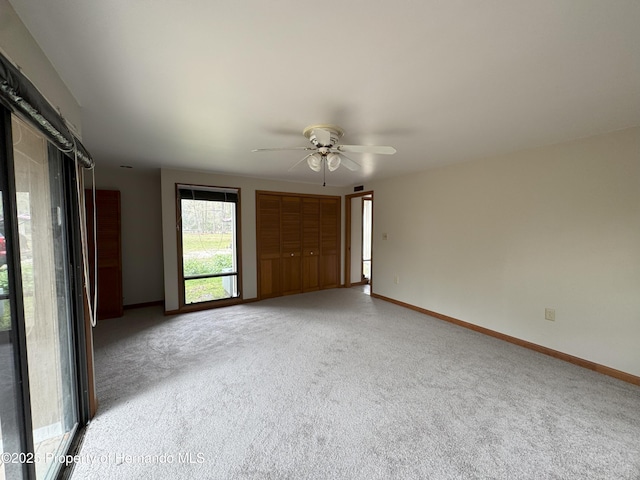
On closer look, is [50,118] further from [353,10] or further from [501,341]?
[501,341]

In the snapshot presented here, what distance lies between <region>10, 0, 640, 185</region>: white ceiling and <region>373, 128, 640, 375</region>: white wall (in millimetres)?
393

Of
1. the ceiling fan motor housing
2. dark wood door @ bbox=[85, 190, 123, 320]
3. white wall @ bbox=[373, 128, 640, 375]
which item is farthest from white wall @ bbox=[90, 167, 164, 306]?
white wall @ bbox=[373, 128, 640, 375]

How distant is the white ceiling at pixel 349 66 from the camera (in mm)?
1107

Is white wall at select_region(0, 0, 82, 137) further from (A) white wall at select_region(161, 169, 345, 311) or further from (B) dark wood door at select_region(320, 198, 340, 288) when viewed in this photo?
(B) dark wood door at select_region(320, 198, 340, 288)

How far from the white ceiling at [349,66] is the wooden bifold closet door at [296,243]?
2.43 m

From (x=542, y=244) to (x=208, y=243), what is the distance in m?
4.60

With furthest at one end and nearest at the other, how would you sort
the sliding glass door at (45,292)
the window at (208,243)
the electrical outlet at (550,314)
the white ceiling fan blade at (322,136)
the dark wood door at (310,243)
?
the dark wood door at (310,243) < the window at (208,243) < the electrical outlet at (550,314) < the white ceiling fan blade at (322,136) < the sliding glass door at (45,292)

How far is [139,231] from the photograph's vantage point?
447 cm

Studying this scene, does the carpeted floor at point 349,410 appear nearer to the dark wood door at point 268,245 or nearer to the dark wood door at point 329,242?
the dark wood door at point 268,245

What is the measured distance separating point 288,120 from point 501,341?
11.4 feet

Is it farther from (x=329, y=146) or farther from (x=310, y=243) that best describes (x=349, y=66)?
(x=310, y=243)

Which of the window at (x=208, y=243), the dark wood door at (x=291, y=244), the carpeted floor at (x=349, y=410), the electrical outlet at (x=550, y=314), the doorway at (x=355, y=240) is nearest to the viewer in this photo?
the carpeted floor at (x=349, y=410)

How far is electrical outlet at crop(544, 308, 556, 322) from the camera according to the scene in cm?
283

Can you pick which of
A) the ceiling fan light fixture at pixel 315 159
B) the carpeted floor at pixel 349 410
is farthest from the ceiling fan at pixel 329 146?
the carpeted floor at pixel 349 410
